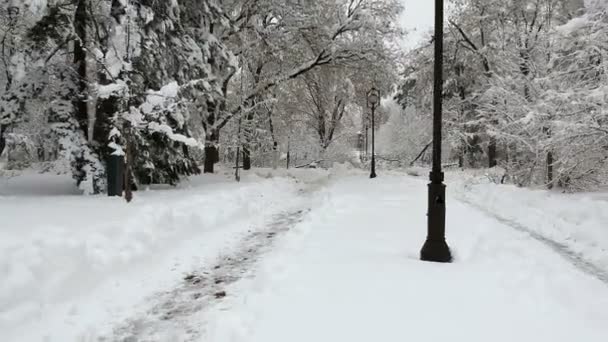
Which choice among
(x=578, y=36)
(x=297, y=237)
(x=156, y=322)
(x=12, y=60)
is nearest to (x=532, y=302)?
(x=156, y=322)

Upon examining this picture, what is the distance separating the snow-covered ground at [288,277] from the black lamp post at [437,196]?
29 cm

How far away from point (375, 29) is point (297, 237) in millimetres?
16685

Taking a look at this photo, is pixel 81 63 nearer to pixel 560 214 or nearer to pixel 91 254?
pixel 91 254

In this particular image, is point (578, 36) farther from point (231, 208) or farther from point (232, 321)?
point (232, 321)

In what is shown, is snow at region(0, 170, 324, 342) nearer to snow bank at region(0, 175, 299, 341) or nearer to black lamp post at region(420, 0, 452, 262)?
snow bank at region(0, 175, 299, 341)

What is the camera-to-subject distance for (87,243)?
247 inches

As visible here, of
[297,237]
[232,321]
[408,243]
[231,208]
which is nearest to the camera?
[232,321]

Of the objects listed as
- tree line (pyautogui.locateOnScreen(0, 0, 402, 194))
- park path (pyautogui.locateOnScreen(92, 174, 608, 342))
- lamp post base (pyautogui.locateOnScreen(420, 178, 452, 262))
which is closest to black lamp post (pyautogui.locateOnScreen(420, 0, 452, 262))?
lamp post base (pyautogui.locateOnScreen(420, 178, 452, 262))

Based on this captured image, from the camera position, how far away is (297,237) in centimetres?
880

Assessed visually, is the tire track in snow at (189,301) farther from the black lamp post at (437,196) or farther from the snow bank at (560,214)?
the snow bank at (560,214)

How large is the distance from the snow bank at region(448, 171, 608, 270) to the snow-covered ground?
57mm

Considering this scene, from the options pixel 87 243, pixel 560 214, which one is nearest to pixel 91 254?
pixel 87 243

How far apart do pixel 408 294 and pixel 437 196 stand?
226 cm

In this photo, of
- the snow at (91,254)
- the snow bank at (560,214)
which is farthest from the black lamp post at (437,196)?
the snow at (91,254)
